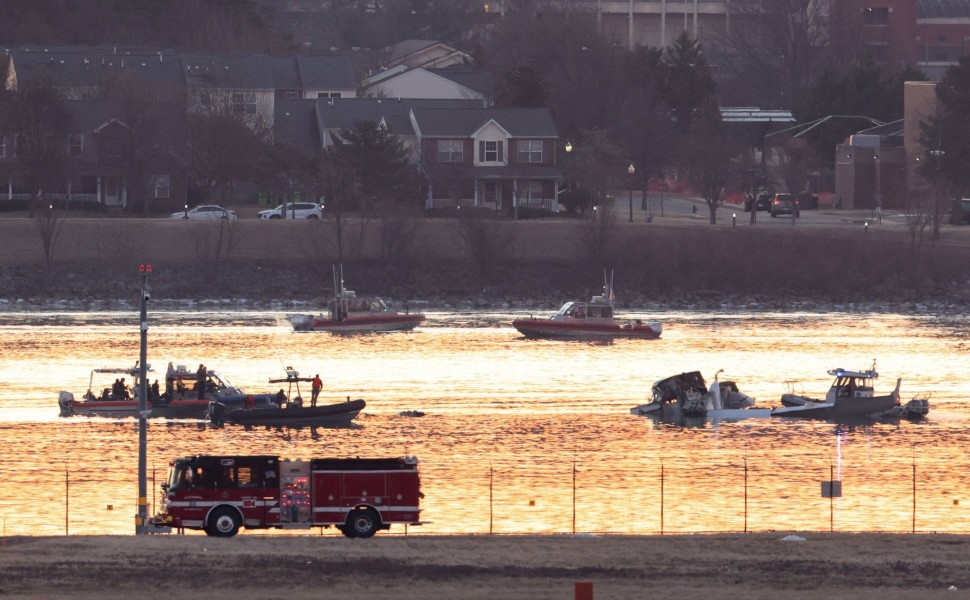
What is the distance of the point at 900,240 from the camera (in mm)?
108000

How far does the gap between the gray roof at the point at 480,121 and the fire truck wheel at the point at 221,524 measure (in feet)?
290

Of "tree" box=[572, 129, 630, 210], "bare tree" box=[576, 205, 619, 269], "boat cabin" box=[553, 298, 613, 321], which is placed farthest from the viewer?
"tree" box=[572, 129, 630, 210]

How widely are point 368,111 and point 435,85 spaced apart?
17941 millimetres

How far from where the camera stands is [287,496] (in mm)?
34625

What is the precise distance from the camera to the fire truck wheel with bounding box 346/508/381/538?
3425cm

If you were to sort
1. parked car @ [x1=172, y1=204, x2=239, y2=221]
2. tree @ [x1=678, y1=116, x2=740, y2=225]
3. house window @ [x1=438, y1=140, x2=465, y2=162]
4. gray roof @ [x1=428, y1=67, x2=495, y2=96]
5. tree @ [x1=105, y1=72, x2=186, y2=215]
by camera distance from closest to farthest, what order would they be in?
1. parked car @ [x1=172, y1=204, x2=239, y2=221]
2. tree @ [x1=105, y1=72, x2=186, y2=215]
3. tree @ [x1=678, y1=116, x2=740, y2=225]
4. house window @ [x1=438, y1=140, x2=465, y2=162]
5. gray roof @ [x1=428, y1=67, x2=495, y2=96]

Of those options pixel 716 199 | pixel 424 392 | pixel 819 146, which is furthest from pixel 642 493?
pixel 819 146

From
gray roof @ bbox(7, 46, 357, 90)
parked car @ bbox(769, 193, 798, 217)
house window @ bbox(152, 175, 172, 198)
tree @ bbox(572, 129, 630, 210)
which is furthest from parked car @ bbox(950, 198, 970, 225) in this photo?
house window @ bbox(152, 175, 172, 198)

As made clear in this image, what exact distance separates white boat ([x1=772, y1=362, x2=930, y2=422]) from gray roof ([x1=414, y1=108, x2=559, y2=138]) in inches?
2484

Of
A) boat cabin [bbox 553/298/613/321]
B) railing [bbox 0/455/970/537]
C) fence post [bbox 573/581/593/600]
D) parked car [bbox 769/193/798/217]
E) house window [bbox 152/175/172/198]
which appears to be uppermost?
house window [bbox 152/175/172/198]

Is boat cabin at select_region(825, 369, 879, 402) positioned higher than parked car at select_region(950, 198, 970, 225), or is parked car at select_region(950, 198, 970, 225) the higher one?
parked car at select_region(950, 198, 970, 225)

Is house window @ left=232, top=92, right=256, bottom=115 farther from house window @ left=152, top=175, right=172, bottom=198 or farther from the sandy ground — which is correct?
the sandy ground

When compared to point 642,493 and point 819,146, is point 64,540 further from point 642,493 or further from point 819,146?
point 819,146

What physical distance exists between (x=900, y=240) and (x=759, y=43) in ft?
293
